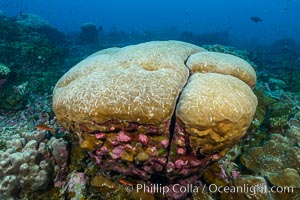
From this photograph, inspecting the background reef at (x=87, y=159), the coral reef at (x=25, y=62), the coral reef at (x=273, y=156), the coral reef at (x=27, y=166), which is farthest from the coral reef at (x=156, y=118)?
the coral reef at (x=25, y=62)

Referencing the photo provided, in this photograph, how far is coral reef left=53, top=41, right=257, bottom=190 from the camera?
11.6 ft

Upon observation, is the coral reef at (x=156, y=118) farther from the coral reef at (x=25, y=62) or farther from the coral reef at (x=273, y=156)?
the coral reef at (x=25, y=62)

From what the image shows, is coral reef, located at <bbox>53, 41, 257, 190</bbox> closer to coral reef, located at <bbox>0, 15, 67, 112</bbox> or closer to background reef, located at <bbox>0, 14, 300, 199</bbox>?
background reef, located at <bbox>0, 14, 300, 199</bbox>

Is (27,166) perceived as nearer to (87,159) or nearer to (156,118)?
(87,159)

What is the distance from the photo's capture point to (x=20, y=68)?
11.1m

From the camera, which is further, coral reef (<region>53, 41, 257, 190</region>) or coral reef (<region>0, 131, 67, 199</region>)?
coral reef (<region>0, 131, 67, 199</region>)

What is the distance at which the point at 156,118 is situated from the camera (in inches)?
139

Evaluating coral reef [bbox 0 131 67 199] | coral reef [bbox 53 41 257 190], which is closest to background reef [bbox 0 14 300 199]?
coral reef [bbox 0 131 67 199]

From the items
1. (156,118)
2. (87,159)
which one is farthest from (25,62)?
(156,118)

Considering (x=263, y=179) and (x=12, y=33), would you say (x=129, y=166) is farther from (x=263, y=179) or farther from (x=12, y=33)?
(x=12, y=33)

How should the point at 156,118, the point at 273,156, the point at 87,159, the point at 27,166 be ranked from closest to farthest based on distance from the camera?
the point at 156,118 < the point at 27,166 < the point at 273,156 < the point at 87,159

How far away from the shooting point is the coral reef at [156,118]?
355cm

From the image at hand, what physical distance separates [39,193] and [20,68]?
342 inches

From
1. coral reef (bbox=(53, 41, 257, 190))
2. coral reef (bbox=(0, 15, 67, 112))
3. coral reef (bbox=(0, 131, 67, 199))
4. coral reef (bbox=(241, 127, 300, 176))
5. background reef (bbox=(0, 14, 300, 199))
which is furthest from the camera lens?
coral reef (bbox=(0, 15, 67, 112))
